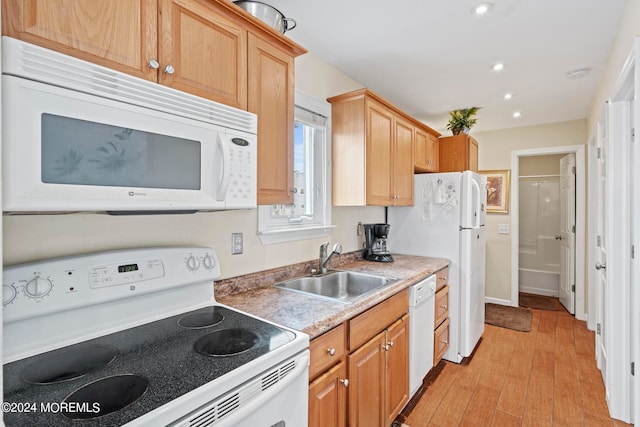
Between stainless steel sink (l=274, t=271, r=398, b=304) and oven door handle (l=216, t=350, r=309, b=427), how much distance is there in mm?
870

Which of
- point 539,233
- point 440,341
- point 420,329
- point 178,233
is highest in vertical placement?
point 178,233

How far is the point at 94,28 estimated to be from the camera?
3.03 ft

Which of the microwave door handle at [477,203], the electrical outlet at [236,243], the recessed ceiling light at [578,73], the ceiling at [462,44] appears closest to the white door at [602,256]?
the recessed ceiling light at [578,73]

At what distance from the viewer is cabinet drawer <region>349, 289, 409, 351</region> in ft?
5.00

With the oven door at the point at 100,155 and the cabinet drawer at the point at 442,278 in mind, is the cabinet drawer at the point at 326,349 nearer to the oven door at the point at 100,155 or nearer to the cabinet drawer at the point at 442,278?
the oven door at the point at 100,155

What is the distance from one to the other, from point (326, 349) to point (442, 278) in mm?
1687

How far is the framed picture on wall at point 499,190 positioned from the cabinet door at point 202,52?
409 cm

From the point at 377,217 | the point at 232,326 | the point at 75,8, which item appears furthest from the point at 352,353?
the point at 377,217

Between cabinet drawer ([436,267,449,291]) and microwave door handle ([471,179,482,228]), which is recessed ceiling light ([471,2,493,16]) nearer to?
microwave door handle ([471,179,482,228])

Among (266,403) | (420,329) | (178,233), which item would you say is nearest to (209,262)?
(178,233)

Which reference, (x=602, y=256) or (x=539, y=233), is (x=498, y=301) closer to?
(x=539, y=233)

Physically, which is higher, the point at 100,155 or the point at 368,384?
the point at 100,155

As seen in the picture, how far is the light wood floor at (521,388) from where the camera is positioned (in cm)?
208

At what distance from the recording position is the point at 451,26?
6.39 feet
